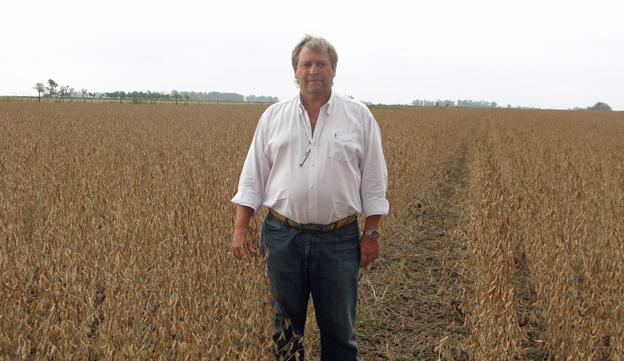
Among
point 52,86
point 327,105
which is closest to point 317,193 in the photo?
point 327,105

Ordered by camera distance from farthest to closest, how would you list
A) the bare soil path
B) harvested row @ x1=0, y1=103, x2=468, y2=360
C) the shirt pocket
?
the bare soil path < the shirt pocket < harvested row @ x1=0, y1=103, x2=468, y2=360

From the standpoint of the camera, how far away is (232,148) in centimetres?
980

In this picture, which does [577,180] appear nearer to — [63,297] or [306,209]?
[306,209]

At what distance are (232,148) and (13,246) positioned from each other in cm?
668

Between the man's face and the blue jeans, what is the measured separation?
26.5 inches

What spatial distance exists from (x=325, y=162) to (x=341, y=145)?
0.11 metres

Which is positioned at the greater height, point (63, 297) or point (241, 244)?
point (241, 244)

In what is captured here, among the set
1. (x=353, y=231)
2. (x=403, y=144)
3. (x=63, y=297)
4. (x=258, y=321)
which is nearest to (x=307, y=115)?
(x=353, y=231)

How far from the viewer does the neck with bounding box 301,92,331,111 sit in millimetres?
2221

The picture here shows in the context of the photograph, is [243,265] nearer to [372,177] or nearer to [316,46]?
[372,177]

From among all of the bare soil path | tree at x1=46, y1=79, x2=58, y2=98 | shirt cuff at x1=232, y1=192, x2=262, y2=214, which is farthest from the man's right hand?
tree at x1=46, y1=79, x2=58, y2=98

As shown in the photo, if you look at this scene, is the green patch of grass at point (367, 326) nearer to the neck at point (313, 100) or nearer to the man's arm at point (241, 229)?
the man's arm at point (241, 229)

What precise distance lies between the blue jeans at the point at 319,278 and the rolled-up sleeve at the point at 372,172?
162 mm

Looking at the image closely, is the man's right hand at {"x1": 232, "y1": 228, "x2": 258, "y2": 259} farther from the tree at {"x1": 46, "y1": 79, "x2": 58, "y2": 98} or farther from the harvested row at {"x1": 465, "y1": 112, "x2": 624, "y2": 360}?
the tree at {"x1": 46, "y1": 79, "x2": 58, "y2": 98}
